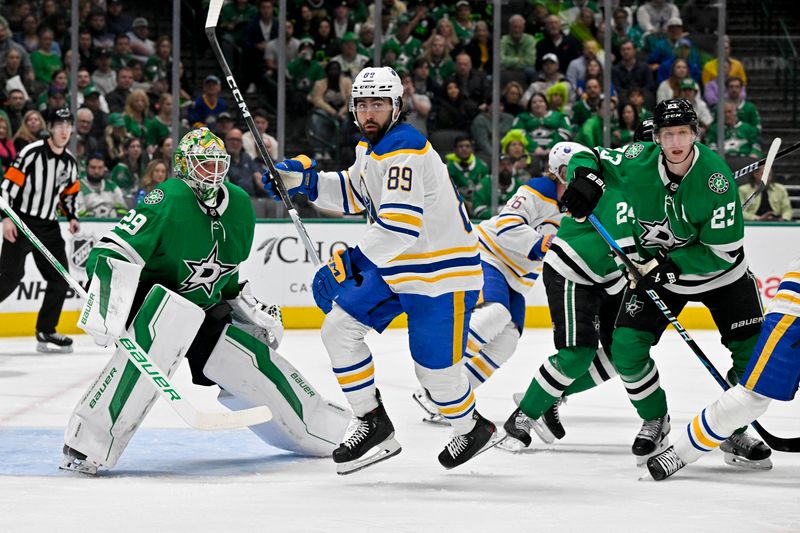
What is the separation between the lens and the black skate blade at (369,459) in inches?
139

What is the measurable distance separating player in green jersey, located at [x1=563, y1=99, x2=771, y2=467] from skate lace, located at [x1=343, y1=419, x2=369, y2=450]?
837mm

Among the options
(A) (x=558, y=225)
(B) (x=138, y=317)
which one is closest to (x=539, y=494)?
(B) (x=138, y=317)

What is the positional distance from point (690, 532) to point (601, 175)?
1.27 m

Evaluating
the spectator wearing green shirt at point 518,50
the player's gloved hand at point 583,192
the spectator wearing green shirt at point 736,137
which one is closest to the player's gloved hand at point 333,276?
the player's gloved hand at point 583,192

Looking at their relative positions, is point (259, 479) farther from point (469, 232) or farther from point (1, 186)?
point (1, 186)

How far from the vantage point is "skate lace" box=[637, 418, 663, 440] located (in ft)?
12.6

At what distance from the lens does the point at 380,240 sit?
3361 millimetres

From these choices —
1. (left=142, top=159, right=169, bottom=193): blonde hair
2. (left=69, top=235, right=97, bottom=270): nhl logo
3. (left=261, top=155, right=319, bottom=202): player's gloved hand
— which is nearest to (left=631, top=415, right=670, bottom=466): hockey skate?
(left=261, top=155, right=319, bottom=202): player's gloved hand

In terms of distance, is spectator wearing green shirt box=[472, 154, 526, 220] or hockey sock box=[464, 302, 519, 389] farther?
spectator wearing green shirt box=[472, 154, 526, 220]

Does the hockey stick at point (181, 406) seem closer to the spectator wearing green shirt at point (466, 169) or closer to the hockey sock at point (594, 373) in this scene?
the hockey sock at point (594, 373)

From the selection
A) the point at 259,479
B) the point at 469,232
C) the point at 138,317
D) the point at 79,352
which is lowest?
the point at 79,352

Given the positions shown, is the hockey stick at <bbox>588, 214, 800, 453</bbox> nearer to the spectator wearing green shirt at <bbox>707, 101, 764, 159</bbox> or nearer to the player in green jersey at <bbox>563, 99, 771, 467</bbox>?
the player in green jersey at <bbox>563, 99, 771, 467</bbox>

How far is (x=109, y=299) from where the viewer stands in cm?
355

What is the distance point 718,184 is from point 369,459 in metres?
1.29
